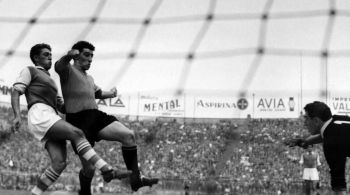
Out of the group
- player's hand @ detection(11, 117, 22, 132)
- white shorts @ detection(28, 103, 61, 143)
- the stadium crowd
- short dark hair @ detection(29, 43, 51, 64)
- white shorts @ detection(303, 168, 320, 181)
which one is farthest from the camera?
the stadium crowd

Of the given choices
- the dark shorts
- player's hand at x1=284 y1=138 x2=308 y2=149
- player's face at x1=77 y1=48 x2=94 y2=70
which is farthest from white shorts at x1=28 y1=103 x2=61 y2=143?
player's hand at x1=284 y1=138 x2=308 y2=149

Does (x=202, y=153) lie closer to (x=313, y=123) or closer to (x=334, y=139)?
(x=313, y=123)

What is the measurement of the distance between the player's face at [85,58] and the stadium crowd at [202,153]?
7.84m

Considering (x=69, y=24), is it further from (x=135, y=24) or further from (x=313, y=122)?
(x=313, y=122)

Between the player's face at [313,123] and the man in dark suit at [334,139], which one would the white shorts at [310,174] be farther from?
the man in dark suit at [334,139]

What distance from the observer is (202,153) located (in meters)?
18.3

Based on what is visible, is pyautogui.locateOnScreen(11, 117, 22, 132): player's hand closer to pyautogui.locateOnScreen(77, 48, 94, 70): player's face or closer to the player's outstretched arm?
the player's outstretched arm

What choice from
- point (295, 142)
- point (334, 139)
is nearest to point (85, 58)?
point (295, 142)

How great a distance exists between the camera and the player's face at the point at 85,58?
3.38 m

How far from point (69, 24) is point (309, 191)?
7.22 m

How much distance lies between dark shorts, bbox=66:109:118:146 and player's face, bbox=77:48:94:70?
14.1 inches

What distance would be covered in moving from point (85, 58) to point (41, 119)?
633mm

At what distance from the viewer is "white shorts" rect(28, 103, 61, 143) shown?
2.96 m

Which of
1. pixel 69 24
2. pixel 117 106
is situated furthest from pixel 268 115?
pixel 69 24
